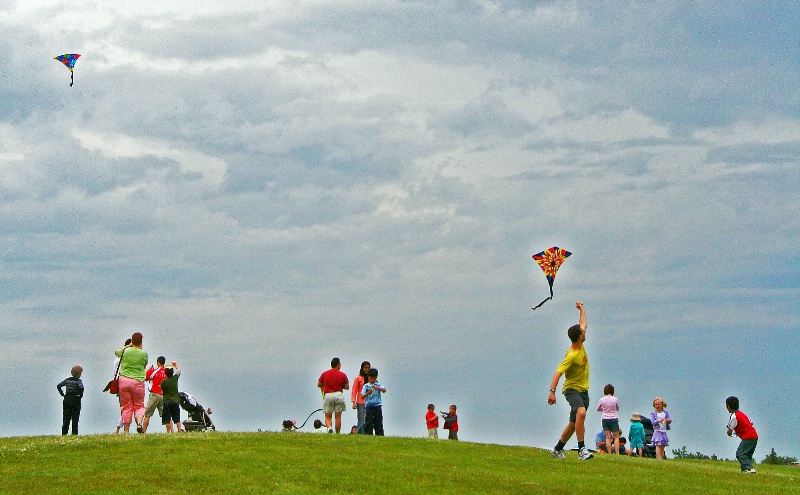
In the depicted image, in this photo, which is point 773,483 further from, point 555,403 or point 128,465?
point 128,465

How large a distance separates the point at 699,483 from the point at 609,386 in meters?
9.56

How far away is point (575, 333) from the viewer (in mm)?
24344

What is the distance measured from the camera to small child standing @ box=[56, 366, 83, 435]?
30.2m

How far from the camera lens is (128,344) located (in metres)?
28.5

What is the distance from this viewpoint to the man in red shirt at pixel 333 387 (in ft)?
99.5

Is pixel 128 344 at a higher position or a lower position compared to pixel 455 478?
higher

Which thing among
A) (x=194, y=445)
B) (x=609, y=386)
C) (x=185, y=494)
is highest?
Result: (x=609, y=386)

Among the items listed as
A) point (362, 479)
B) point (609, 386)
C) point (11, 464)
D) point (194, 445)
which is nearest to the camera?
point (362, 479)

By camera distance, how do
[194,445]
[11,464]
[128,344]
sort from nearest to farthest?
[11,464] < [194,445] < [128,344]

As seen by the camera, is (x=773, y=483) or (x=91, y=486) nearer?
(x=91, y=486)

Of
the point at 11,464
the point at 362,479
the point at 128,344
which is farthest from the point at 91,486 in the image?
the point at 128,344

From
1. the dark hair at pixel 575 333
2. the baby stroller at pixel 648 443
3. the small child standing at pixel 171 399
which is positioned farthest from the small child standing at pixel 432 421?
the dark hair at pixel 575 333

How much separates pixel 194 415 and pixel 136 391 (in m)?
5.20

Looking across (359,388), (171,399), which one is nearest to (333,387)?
(359,388)
